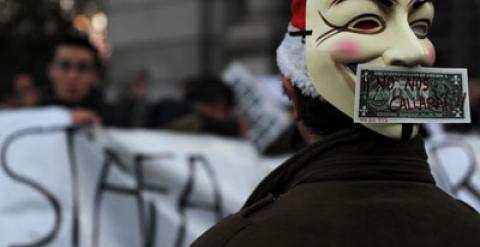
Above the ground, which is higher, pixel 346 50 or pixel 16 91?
pixel 346 50

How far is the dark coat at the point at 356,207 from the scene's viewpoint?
1.33m

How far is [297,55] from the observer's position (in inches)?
62.6

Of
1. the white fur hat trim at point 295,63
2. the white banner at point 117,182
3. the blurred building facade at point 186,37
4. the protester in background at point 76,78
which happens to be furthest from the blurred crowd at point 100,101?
the blurred building facade at point 186,37

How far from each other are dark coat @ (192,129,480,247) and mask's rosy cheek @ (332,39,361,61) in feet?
0.46

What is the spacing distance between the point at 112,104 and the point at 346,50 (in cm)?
450

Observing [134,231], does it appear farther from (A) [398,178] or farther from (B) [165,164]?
(A) [398,178]

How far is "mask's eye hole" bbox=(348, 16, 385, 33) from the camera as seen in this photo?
1.44 m

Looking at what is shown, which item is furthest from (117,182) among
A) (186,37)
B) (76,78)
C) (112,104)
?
(186,37)

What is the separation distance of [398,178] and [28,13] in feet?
66.1

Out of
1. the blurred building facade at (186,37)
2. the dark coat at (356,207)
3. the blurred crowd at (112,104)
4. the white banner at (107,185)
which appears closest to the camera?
the dark coat at (356,207)

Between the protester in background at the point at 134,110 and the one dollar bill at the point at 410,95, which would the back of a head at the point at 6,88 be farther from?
the one dollar bill at the point at 410,95

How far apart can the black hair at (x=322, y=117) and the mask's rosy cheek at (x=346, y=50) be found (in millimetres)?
95

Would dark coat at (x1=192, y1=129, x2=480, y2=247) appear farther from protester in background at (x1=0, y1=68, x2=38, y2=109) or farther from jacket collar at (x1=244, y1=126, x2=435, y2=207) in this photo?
protester in background at (x1=0, y1=68, x2=38, y2=109)

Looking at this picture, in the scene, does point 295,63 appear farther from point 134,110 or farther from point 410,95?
point 134,110
